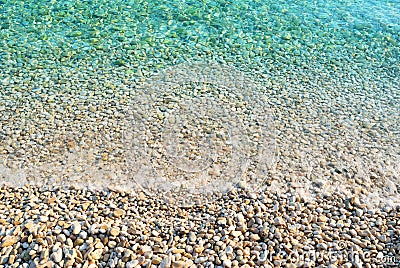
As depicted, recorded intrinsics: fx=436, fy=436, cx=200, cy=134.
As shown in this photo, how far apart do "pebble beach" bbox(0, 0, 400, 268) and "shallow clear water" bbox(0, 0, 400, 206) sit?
0.8 inches

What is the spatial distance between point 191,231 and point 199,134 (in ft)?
4.31

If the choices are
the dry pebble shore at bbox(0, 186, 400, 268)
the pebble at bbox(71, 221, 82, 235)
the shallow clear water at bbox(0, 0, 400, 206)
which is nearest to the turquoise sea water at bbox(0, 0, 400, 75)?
the shallow clear water at bbox(0, 0, 400, 206)

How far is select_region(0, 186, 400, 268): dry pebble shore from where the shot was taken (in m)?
2.84

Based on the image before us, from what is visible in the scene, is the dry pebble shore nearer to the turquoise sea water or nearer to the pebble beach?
the pebble beach

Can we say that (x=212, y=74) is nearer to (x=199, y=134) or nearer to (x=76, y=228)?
(x=199, y=134)

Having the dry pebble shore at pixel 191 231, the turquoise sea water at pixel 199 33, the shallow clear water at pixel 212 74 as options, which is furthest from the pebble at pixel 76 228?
the turquoise sea water at pixel 199 33

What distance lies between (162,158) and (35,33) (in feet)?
10.3

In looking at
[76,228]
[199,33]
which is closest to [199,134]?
[76,228]

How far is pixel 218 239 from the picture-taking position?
9.88 feet

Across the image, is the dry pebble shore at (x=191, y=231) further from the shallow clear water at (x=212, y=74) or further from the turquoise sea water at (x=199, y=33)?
the turquoise sea water at (x=199, y=33)

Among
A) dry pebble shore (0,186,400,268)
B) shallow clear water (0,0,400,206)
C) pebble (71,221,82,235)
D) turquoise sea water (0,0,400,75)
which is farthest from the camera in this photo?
turquoise sea water (0,0,400,75)

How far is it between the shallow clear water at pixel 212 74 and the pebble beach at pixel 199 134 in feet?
0.07

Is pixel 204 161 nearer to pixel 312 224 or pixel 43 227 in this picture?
pixel 312 224

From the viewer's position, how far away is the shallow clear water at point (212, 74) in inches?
157
